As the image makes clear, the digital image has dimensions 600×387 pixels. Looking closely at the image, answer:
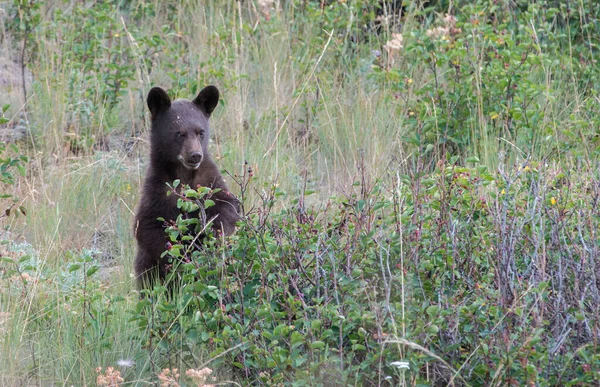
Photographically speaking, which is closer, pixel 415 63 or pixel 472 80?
pixel 472 80

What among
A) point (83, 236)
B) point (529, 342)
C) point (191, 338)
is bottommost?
point (83, 236)

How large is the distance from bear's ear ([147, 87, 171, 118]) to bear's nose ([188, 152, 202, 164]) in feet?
1.77

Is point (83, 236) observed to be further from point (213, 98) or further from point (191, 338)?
point (191, 338)

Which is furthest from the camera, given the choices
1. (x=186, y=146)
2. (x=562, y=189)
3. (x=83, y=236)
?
(x=83, y=236)

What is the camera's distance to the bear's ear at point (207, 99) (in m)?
6.22

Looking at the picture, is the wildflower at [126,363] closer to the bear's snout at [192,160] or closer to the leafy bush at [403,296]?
the leafy bush at [403,296]

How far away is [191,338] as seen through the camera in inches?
160

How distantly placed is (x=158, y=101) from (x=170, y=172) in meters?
0.51

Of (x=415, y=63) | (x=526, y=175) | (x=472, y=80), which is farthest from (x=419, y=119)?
(x=526, y=175)

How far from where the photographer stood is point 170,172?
19.6ft

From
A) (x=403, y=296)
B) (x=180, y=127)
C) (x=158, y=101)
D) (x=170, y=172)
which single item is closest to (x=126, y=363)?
(x=403, y=296)

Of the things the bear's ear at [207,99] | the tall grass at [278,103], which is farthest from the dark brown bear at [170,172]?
the tall grass at [278,103]

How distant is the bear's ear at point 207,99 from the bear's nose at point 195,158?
573 millimetres

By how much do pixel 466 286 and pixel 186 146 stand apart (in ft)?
7.97
